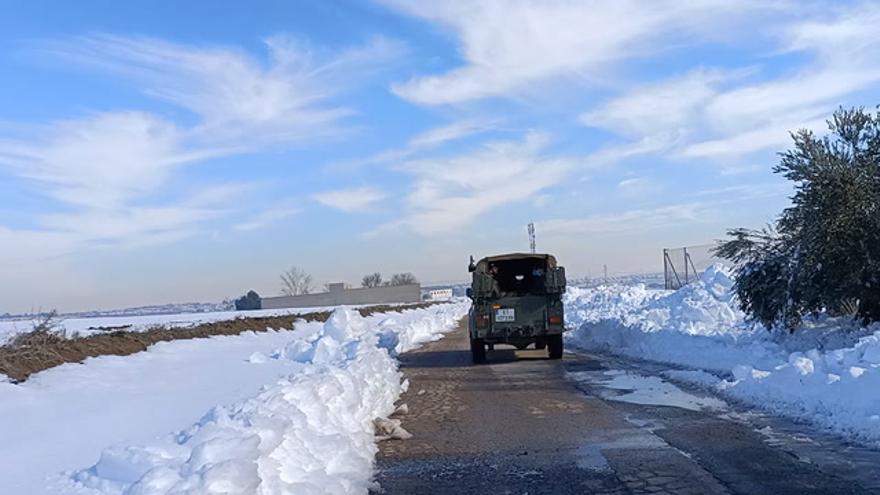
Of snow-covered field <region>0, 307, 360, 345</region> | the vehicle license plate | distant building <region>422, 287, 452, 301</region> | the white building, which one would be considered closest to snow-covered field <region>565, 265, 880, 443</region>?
the vehicle license plate

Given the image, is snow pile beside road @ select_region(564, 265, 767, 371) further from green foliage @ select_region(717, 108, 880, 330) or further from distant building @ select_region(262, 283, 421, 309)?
distant building @ select_region(262, 283, 421, 309)

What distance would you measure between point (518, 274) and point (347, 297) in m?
102

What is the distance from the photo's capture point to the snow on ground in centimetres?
679

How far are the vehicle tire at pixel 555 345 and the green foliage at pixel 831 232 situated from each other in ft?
16.2

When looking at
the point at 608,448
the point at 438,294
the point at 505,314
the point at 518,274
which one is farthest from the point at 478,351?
the point at 438,294

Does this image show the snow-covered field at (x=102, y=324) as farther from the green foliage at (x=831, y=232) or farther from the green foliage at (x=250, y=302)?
the green foliage at (x=250, y=302)

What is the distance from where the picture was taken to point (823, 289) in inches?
701

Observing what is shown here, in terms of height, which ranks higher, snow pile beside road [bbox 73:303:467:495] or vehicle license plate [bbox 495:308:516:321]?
vehicle license plate [bbox 495:308:516:321]

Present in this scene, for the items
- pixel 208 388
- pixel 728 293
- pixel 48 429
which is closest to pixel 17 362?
pixel 208 388

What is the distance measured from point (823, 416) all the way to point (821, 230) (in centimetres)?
819

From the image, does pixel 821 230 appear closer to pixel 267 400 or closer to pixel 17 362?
pixel 267 400

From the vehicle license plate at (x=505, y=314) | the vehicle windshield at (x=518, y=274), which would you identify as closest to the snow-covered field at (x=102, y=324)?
the vehicle license plate at (x=505, y=314)

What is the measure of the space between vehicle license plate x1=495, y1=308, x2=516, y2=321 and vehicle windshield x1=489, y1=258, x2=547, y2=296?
946 mm

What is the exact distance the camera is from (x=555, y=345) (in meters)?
21.6
